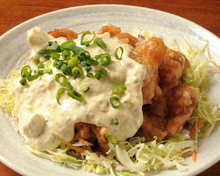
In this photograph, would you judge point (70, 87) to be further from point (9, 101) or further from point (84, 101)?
point (9, 101)

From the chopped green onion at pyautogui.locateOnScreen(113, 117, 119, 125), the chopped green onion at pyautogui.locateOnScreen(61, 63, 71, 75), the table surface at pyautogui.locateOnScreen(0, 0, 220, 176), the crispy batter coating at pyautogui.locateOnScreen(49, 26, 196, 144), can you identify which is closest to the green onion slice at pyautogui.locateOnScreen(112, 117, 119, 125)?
the chopped green onion at pyautogui.locateOnScreen(113, 117, 119, 125)

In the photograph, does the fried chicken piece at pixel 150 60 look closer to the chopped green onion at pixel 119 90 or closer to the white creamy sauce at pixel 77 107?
the white creamy sauce at pixel 77 107

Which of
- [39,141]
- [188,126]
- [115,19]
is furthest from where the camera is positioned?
[115,19]

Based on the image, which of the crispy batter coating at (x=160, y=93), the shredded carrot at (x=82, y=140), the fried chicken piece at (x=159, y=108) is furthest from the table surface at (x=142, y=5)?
the shredded carrot at (x=82, y=140)

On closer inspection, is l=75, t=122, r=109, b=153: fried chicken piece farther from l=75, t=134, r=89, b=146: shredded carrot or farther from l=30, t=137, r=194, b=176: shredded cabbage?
l=30, t=137, r=194, b=176: shredded cabbage

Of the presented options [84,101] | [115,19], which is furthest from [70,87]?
[115,19]

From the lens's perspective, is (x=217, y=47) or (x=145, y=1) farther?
(x=145, y=1)

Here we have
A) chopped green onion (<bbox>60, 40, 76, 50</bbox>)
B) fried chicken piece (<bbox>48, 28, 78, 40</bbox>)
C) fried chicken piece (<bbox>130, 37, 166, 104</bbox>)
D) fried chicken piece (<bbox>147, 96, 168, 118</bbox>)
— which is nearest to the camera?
fried chicken piece (<bbox>130, 37, 166, 104</bbox>)
